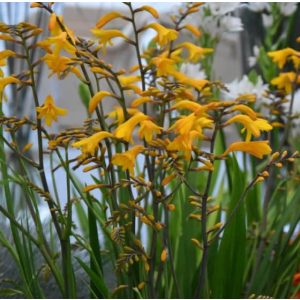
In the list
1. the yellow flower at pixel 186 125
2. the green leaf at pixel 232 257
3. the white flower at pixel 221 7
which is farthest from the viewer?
the white flower at pixel 221 7

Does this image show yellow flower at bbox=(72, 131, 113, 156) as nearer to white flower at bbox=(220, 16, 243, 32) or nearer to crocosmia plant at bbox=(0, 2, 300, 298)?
crocosmia plant at bbox=(0, 2, 300, 298)

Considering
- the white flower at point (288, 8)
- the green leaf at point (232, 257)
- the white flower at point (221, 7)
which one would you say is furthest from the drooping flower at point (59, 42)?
the white flower at point (288, 8)

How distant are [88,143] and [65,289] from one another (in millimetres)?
167

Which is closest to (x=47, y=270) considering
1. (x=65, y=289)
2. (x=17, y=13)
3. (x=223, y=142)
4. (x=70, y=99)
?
(x=65, y=289)

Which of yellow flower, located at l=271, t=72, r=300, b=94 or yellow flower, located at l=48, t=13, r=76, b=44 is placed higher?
yellow flower, located at l=48, t=13, r=76, b=44

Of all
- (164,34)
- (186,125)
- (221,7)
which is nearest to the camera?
(186,125)

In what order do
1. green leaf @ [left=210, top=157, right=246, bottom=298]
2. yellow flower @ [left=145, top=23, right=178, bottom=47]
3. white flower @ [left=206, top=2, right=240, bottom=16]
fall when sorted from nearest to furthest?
1. yellow flower @ [left=145, top=23, right=178, bottom=47]
2. green leaf @ [left=210, top=157, right=246, bottom=298]
3. white flower @ [left=206, top=2, right=240, bottom=16]

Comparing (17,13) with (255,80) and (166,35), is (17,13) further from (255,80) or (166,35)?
(166,35)

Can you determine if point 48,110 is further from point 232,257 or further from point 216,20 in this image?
point 216,20

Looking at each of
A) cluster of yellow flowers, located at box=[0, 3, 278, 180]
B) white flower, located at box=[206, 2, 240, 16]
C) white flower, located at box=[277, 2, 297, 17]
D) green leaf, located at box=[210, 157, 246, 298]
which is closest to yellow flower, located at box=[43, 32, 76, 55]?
cluster of yellow flowers, located at box=[0, 3, 278, 180]

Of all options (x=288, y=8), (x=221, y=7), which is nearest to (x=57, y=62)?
(x=221, y=7)

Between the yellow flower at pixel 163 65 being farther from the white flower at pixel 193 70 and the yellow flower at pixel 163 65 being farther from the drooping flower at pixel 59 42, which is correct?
the white flower at pixel 193 70

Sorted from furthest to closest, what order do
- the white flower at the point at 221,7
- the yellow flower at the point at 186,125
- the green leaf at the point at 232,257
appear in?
the white flower at the point at 221,7 → the green leaf at the point at 232,257 → the yellow flower at the point at 186,125

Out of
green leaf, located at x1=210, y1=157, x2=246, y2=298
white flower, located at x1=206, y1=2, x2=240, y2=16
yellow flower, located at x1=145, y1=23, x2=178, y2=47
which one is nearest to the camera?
yellow flower, located at x1=145, y1=23, x2=178, y2=47
